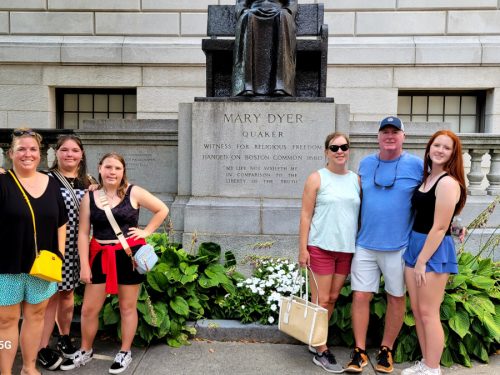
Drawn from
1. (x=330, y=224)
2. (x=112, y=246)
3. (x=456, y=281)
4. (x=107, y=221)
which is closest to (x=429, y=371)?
(x=456, y=281)

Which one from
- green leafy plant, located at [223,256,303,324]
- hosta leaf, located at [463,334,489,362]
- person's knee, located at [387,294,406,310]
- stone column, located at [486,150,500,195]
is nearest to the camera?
person's knee, located at [387,294,406,310]

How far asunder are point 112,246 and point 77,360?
1056 mm

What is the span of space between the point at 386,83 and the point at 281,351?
31.1ft

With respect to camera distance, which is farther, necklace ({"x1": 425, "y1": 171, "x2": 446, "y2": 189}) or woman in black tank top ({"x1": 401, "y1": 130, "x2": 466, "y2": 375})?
necklace ({"x1": 425, "y1": 171, "x2": 446, "y2": 189})

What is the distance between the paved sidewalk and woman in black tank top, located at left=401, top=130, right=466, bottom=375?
25.6 inches

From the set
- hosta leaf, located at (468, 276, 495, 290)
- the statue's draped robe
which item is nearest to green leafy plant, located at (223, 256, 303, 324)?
hosta leaf, located at (468, 276, 495, 290)

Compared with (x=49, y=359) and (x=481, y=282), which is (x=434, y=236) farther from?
(x=49, y=359)

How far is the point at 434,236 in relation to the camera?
3400mm

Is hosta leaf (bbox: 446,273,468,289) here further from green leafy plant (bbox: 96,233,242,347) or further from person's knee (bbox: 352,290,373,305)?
green leafy plant (bbox: 96,233,242,347)

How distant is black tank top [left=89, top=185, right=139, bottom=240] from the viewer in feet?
12.0

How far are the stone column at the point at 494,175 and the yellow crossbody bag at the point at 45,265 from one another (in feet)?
18.7

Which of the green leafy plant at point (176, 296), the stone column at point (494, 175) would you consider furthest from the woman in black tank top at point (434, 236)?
the stone column at point (494, 175)

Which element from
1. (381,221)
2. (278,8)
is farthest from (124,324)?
(278,8)

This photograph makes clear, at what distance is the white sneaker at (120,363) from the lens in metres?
3.80
